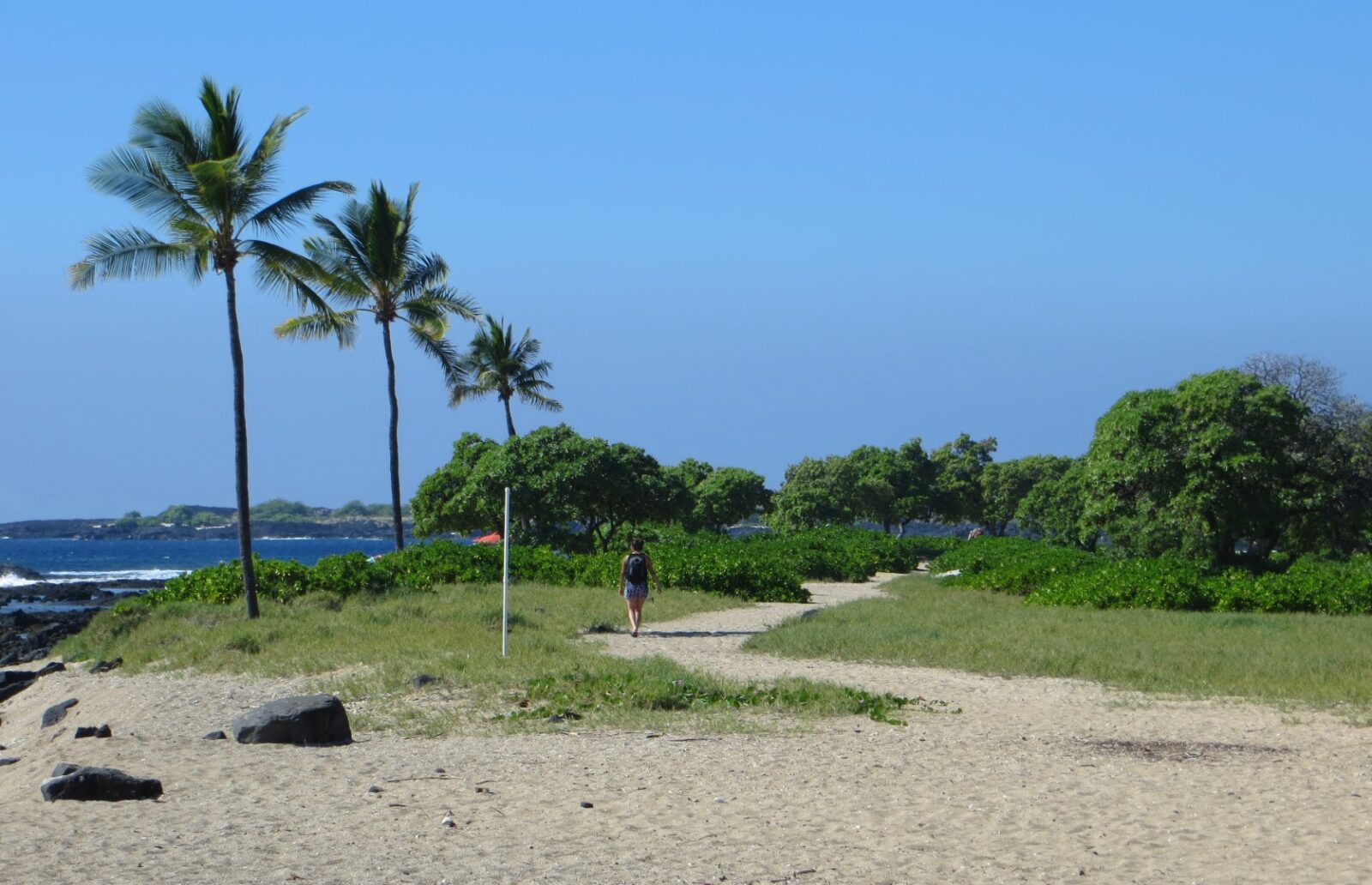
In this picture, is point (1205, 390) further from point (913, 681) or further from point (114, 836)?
point (114, 836)

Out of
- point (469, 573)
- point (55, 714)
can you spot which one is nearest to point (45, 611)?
point (469, 573)

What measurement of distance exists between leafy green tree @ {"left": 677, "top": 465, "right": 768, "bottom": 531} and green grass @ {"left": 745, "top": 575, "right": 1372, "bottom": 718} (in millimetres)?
41940

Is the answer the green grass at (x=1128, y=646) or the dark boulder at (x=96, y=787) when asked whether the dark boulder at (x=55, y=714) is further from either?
the green grass at (x=1128, y=646)

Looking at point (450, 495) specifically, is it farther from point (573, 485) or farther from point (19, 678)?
point (19, 678)

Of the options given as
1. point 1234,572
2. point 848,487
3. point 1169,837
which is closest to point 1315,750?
point 1169,837

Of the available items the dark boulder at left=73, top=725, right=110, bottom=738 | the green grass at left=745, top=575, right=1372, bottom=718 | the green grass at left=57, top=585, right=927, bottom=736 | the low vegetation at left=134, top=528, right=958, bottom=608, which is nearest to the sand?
the dark boulder at left=73, top=725, right=110, bottom=738

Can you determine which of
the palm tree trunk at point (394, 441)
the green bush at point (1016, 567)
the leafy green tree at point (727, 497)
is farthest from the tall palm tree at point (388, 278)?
the leafy green tree at point (727, 497)

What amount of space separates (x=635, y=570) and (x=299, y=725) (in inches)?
348

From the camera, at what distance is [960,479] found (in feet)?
275

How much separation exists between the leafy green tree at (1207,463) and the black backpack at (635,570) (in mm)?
14682

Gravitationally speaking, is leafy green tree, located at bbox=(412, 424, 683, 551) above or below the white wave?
above

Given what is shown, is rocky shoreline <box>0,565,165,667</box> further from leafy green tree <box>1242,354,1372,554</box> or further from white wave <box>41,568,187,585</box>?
leafy green tree <box>1242,354,1372,554</box>

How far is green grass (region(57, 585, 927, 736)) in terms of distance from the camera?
11.9 meters

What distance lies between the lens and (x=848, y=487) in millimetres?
76875
